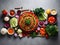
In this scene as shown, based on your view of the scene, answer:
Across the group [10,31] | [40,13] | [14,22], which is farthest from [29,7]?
[10,31]

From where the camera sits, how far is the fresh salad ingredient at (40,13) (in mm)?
3152

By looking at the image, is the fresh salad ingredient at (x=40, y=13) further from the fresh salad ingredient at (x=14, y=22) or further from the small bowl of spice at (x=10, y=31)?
the small bowl of spice at (x=10, y=31)

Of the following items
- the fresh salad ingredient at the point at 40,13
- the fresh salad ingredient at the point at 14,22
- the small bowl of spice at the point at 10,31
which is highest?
the fresh salad ingredient at the point at 40,13

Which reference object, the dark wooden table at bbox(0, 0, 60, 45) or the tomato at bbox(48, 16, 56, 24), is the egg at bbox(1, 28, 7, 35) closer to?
the dark wooden table at bbox(0, 0, 60, 45)

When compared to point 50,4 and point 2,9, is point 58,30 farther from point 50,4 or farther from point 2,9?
point 2,9

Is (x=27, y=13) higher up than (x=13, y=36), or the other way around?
(x=27, y=13)

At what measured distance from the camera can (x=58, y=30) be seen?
10.3ft

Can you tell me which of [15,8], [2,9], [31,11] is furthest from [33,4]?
[2,9]

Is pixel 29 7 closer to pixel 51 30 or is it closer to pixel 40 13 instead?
pixel 40 13

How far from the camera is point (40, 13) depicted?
3168mm

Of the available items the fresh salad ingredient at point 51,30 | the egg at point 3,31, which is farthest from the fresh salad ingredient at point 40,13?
the egg at point 3,31

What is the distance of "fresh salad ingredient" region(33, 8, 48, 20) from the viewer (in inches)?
124

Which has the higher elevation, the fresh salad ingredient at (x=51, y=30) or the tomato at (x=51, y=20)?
the tomato at (x=51, y=20)

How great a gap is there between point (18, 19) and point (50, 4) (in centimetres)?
69
